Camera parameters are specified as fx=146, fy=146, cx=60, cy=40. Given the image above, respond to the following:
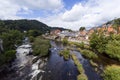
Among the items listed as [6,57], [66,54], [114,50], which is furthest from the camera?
[66,54]

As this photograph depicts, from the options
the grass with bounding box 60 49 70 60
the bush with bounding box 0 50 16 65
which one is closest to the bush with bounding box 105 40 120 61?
the grass with bounding box 60 49 70 60

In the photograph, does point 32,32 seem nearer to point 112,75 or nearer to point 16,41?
point 16,41

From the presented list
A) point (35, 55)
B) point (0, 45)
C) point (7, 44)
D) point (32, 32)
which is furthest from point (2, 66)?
point (32, 32)

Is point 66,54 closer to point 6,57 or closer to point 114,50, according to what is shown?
point 114,50

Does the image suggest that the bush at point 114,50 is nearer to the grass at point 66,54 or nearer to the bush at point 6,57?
the grass at point 66,54

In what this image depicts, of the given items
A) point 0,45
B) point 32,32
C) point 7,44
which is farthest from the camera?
point 32,32

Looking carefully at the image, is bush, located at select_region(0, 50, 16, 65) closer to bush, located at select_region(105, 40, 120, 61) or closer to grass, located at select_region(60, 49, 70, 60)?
grass, located at select_region(60, 49, 70, 60)

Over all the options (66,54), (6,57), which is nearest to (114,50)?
(66,54)

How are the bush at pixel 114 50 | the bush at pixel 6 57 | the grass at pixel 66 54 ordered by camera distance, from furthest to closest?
the grass at pixel 66 54 < the bush at pixel 114 50 < the bush at pixel 6 57

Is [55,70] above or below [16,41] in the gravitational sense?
below

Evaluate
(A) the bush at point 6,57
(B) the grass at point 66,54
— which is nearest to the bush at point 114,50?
(B) the grass at point 66,54

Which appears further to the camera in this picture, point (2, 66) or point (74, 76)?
point (2, 66)
